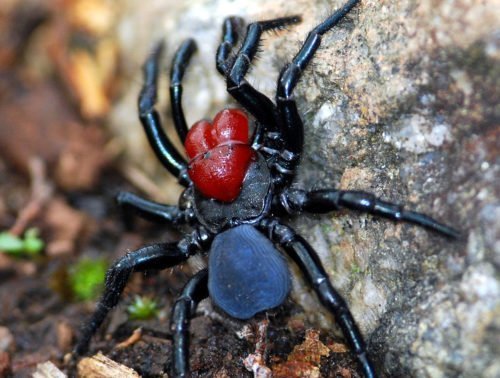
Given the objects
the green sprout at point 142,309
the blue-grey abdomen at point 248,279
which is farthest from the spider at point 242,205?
the green sprout at point 142,309

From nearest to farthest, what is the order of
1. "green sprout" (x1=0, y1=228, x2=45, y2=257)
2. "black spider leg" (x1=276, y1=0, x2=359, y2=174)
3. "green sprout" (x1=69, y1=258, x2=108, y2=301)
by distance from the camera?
"black spider leg" (x1=276, y1=0, x2=359, y2=174) → "green sprout" (x1=69, y1=258, x2=108, y2=301) → "green sprout" (x1=0, y1=228, x2=45, y2=257)

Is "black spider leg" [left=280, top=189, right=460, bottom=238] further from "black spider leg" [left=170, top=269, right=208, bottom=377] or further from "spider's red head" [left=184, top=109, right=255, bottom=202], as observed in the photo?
"black spider leg" [left=170, top=269, right=208, bottom=377]

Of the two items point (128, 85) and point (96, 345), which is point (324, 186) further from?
point (128, 85)

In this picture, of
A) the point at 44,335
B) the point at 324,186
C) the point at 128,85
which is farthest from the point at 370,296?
the point at 128,85

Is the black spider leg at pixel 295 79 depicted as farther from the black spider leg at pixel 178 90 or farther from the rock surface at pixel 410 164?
the black spider leg at pixel 178 90

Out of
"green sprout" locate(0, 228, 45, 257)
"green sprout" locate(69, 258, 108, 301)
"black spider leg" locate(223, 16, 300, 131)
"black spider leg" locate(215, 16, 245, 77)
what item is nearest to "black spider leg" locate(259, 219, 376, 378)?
"black spider leg" locate(223, 16, 300, 131)
